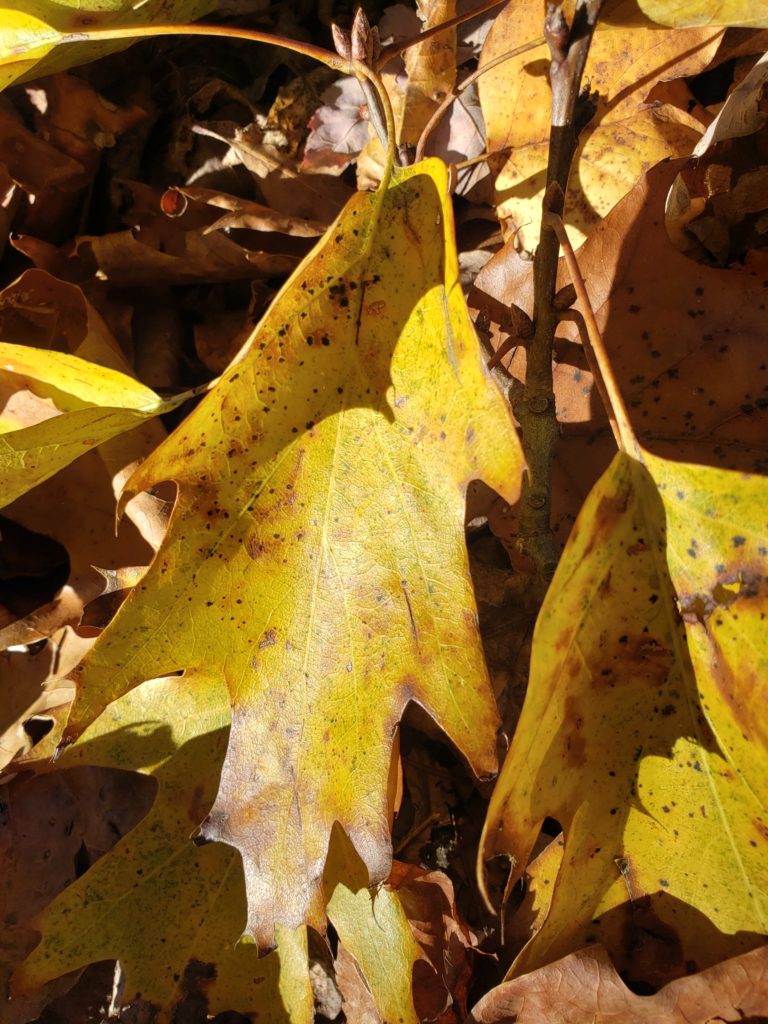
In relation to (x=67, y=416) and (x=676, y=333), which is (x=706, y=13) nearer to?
(x=676, y=333)

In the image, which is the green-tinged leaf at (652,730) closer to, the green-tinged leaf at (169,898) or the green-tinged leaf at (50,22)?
the green-tinged leaf at (169,898)

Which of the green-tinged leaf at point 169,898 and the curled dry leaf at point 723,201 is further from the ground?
the curled dry leaf at point 723,201

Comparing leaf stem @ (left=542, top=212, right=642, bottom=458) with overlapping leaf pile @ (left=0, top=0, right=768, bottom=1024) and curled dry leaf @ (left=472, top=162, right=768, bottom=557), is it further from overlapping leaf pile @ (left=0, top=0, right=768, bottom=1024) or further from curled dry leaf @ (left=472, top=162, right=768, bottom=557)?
curled dry leaf @ (left=472, top=162, right=768, bottom=557)

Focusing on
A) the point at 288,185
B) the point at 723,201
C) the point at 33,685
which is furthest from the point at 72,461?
the point at 723,201

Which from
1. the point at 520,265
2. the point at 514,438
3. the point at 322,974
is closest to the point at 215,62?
the point at 520,265

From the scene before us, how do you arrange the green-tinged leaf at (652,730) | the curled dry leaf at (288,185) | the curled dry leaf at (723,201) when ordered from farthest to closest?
the curled dry leaf at (288,185)
the curled dry leaf at (723,201)
the green-tinged leaf at (652,730)

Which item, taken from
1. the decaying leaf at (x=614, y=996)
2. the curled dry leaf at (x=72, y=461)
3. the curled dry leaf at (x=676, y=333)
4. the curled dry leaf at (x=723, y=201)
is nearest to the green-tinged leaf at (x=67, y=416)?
the curled dry leaf at (x=72, y=461)

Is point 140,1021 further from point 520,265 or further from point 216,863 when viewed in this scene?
point 520,265

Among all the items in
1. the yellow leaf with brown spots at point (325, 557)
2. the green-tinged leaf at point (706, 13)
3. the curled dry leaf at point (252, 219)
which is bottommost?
the yellow leaf with brown spots at point (325, 557)
